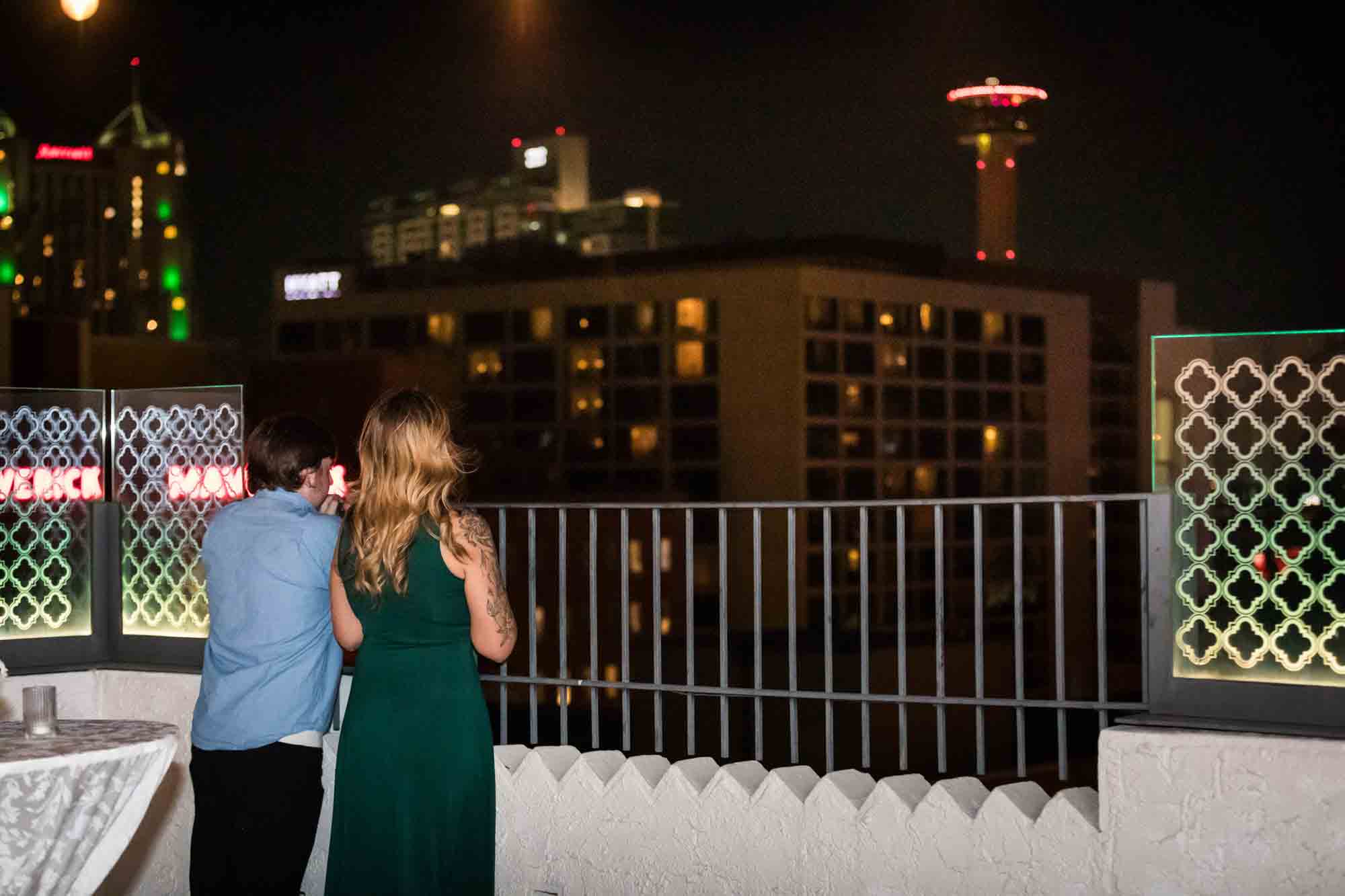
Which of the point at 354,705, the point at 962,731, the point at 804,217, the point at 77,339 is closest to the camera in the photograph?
the point at 354,705

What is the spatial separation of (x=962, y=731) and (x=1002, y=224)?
5141 cm

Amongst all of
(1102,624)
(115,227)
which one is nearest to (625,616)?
(1102,624)

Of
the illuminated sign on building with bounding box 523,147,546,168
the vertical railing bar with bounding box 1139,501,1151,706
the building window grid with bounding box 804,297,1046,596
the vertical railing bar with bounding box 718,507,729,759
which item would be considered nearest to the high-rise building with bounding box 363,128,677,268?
the illuminated sign on building with bounding box 523,147,546,168

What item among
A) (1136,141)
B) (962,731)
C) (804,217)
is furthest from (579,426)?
(1136,141)

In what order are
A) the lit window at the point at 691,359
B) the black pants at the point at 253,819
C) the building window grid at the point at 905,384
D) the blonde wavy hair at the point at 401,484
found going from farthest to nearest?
the lit window at the point at 691,359
the building window grid at the point at 905,384
the black pants at the point at 253,819
the blonde wavy hair at the point at 401,484

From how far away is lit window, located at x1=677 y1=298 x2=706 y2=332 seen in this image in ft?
333

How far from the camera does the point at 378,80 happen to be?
106 metres

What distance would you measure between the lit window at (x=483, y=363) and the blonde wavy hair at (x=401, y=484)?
10131 cm

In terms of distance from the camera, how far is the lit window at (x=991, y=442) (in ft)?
349

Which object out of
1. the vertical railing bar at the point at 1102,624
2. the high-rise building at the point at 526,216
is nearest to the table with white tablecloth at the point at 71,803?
the vertical railing bar at the point at 1102,624

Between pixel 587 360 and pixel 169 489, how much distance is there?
97543 millimetres

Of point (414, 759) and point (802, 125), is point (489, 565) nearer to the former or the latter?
point (414, 759)

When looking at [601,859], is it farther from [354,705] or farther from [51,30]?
[51,30]

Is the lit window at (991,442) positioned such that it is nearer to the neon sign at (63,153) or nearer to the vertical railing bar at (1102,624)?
the neon sign at (63,153)
